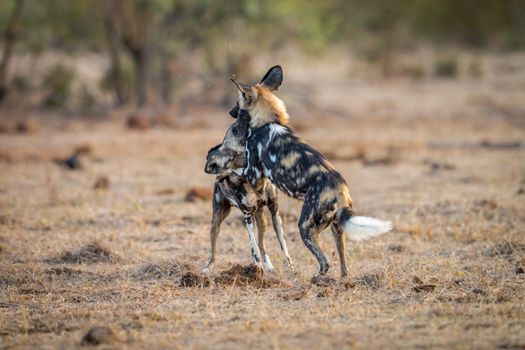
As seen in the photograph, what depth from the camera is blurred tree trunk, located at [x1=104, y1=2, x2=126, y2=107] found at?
1741 centimetres

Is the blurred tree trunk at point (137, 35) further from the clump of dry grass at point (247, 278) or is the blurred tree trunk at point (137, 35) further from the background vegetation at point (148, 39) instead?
the clump of dry grass at point (247, 278)

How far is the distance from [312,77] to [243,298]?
17.7 m

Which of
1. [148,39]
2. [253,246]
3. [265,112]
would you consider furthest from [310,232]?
[148,39]

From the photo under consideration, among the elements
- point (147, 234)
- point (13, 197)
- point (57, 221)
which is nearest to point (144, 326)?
point (147, 234)

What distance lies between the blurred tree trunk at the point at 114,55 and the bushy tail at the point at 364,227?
41.6 feet

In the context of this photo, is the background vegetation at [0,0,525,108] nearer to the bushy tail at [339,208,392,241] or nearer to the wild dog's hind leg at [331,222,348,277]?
the wild dog's hind leg at [331,222,348,277]

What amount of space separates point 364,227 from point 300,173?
2.39ft

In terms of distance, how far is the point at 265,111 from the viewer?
649cm

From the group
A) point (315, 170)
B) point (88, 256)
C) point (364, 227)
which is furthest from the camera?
point (88, 256)

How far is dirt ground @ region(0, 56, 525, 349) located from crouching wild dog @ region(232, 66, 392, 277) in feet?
1.40

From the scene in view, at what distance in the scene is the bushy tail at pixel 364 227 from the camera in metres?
5.51

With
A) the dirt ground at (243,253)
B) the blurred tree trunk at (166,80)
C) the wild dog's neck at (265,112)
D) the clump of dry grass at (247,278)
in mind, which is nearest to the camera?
the dirt ground at (243,253)

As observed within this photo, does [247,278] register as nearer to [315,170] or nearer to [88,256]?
[315,170]

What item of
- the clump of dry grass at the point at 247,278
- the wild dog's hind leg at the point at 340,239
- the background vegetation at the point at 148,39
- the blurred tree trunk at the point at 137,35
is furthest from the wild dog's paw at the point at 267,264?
the blurred tree trunk at the point at 137,35
